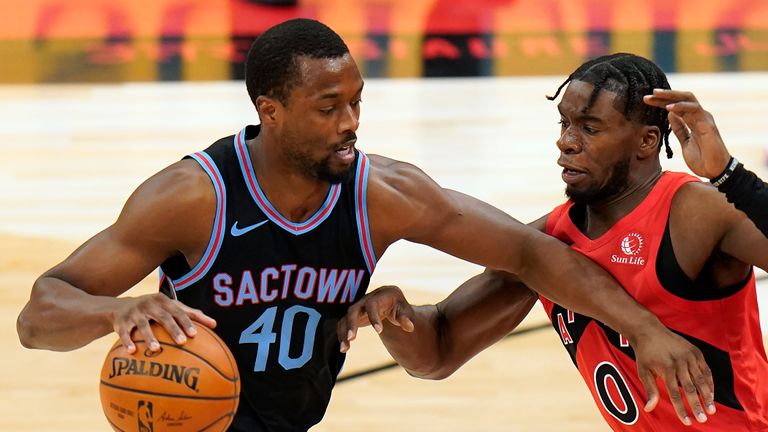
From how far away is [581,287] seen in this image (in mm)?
3754

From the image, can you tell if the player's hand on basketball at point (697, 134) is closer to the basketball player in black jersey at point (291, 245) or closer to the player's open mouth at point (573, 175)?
the player's open mouth at point (573, 175)

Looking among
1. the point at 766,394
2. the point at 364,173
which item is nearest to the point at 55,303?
the point at 364,173

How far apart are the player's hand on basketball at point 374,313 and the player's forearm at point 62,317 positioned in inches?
27.9

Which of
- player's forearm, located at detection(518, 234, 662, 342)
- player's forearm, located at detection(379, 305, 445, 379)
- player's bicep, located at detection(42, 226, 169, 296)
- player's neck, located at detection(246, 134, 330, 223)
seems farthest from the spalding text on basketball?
player's forearm, located at detection(518, 234, 662, 342)

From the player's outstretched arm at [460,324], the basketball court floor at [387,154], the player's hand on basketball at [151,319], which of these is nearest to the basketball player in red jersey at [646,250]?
the player's outstretched arm at [460,324]

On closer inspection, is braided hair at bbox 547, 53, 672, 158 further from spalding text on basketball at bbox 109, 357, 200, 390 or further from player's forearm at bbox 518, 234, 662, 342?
spalding text on basketball at bbox 109, 357, 200, 390

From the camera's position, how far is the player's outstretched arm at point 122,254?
11.3 feet

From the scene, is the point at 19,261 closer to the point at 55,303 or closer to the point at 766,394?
the point at 55,303

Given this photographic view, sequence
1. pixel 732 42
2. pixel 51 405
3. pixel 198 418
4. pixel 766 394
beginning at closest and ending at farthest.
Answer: pixel 198 418 → pixel 766 394 → pixel 51 405 → pixel 732 42

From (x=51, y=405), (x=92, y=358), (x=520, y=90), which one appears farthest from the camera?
(x=520, y=90)

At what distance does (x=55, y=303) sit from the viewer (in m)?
3.45

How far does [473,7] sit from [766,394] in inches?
377

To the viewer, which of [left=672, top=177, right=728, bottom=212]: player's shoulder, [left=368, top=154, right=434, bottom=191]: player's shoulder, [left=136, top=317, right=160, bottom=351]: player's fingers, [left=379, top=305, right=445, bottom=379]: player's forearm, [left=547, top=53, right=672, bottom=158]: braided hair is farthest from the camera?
[left=379, top=305, right=445, bottom=379]: player's forearm

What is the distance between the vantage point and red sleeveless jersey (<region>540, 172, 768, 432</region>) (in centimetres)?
366
